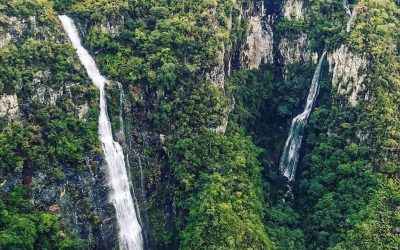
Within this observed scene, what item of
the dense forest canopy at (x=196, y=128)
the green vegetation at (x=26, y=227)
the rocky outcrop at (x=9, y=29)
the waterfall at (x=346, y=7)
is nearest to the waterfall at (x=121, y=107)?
the dense forest canopy at (x=196, y=128)

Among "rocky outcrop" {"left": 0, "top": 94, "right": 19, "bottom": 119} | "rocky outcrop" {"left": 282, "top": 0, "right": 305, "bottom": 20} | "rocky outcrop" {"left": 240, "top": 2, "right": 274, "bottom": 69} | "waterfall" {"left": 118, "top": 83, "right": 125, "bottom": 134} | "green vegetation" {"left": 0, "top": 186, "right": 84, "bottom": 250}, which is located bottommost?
"green vegetation" {"left": 0, "top": 186, "right": 84, "bottom": 250}

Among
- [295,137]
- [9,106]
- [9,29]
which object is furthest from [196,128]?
[9,29]

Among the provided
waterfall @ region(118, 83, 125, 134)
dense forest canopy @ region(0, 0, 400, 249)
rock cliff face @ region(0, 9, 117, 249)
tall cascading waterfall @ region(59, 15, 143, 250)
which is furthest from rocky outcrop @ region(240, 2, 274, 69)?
rock cliff face @ region(0, 9, 117, 249)

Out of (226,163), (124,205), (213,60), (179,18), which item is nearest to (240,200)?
(226,163)

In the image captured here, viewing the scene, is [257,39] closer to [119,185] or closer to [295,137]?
[295,137]

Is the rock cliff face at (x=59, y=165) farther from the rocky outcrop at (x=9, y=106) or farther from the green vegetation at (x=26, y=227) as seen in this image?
the green vegetation at (x=26, y=227)

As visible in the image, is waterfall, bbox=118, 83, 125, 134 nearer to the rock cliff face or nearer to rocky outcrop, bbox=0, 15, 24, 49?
the rock cliff face

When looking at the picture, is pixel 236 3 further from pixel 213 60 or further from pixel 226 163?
pixel 226 163
